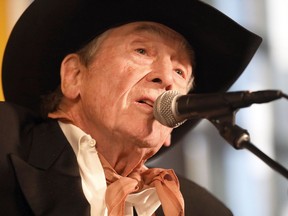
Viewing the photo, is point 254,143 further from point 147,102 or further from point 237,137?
point 237,137

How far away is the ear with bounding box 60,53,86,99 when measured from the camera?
1.59m

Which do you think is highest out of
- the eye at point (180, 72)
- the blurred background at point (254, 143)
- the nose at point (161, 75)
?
the nose at point (161, 75)

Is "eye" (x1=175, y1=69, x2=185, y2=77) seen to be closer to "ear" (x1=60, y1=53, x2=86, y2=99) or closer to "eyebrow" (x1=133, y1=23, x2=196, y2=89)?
"eyebrow" (x1=133, y1=23, x2=196, y2=89)

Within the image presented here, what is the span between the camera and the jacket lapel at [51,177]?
133 cm

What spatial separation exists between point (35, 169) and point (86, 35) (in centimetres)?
47

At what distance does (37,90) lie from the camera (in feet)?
5.71

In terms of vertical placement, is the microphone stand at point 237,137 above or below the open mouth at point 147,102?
above

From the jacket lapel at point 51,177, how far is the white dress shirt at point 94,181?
0.10 feet

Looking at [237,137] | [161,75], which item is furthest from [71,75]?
[237,137]

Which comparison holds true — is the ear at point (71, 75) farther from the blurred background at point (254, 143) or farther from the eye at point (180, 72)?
the blurred background at point (254, 143)

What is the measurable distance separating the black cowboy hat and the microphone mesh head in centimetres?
41

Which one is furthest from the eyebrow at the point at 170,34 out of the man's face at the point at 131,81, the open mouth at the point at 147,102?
the open mouth at the point at 147,102

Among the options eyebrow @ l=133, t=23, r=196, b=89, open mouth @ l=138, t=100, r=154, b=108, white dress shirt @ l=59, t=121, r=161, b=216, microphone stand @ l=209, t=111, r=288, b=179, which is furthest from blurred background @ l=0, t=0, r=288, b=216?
microphone stand @ l=209, t=111, r=288, b=179

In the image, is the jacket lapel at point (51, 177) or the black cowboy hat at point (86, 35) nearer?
the jacket lapel at point (51, 177)
